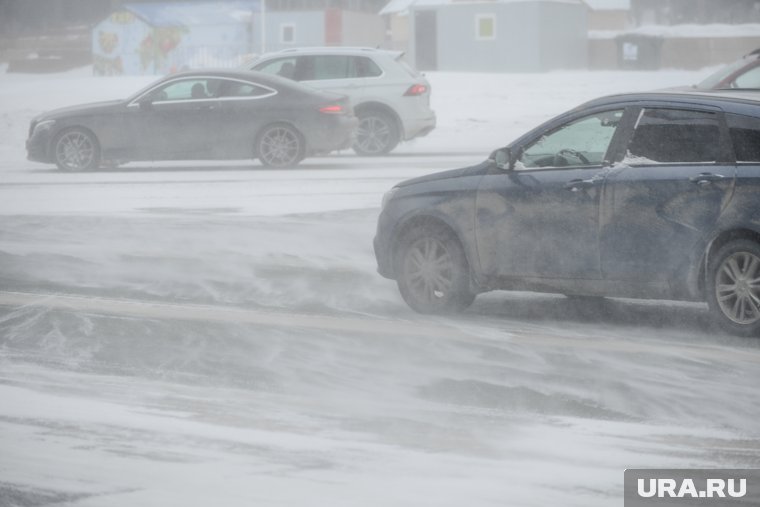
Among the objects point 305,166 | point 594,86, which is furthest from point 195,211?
point 594,86

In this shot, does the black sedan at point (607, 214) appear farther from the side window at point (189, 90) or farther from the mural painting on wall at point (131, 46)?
the mural painting on wall at point (131, 46)

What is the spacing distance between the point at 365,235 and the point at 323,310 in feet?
13.3

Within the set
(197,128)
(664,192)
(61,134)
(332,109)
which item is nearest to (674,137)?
(664,192)

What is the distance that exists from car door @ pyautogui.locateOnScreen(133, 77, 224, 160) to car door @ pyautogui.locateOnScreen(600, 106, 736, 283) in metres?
13.1

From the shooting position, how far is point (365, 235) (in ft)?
46.3

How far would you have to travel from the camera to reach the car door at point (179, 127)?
2175cm

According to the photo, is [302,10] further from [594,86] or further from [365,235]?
[365,235]

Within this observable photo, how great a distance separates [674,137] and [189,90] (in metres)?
14.0

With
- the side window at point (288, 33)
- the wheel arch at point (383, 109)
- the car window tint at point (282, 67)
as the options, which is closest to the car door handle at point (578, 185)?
the wheel arch at point (383, 109)

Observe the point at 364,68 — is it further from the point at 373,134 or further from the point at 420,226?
the point at 420,226

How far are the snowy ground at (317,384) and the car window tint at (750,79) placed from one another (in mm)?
8546

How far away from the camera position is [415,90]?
2412 cm

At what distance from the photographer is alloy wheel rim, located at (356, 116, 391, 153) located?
24375mm
